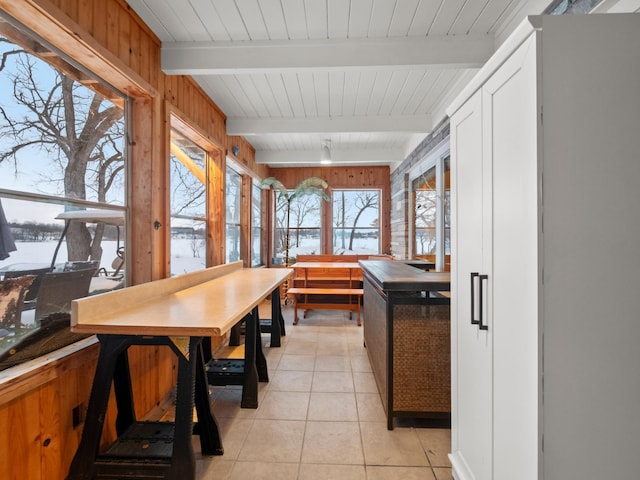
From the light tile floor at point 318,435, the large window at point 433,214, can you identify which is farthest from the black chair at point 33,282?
the large window at point 433,214

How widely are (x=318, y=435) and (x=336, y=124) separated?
3081 millimetres

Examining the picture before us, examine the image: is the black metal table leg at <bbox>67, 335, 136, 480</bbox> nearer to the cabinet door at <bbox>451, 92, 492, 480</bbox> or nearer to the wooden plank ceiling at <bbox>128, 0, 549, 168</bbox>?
the cabinet door at <bbox>451, 92, 492, 480</bbox>

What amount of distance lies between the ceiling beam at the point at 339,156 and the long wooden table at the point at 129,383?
12.9 feet

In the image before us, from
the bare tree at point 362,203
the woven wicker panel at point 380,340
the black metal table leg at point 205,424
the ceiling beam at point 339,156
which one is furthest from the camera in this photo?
the bare tree at point 362,203

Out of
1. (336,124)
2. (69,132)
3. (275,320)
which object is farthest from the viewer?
(336,124)

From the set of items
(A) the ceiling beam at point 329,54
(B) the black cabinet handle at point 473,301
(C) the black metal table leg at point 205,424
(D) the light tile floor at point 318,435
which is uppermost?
(A) the ceiling beam at point 329,54

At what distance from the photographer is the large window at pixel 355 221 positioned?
6.48 metres

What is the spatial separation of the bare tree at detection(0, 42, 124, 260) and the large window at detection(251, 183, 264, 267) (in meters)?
3.36

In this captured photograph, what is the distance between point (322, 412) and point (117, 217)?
1914mm

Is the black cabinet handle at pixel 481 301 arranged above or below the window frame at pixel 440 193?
below

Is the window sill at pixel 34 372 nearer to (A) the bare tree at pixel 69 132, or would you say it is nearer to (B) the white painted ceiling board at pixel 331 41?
(A) the bare tree at pixel 69 132

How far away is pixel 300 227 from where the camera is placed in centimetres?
659

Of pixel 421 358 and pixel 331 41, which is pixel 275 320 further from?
pixel 331 41

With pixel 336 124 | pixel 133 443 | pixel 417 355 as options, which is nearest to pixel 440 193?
pixel 336 124
